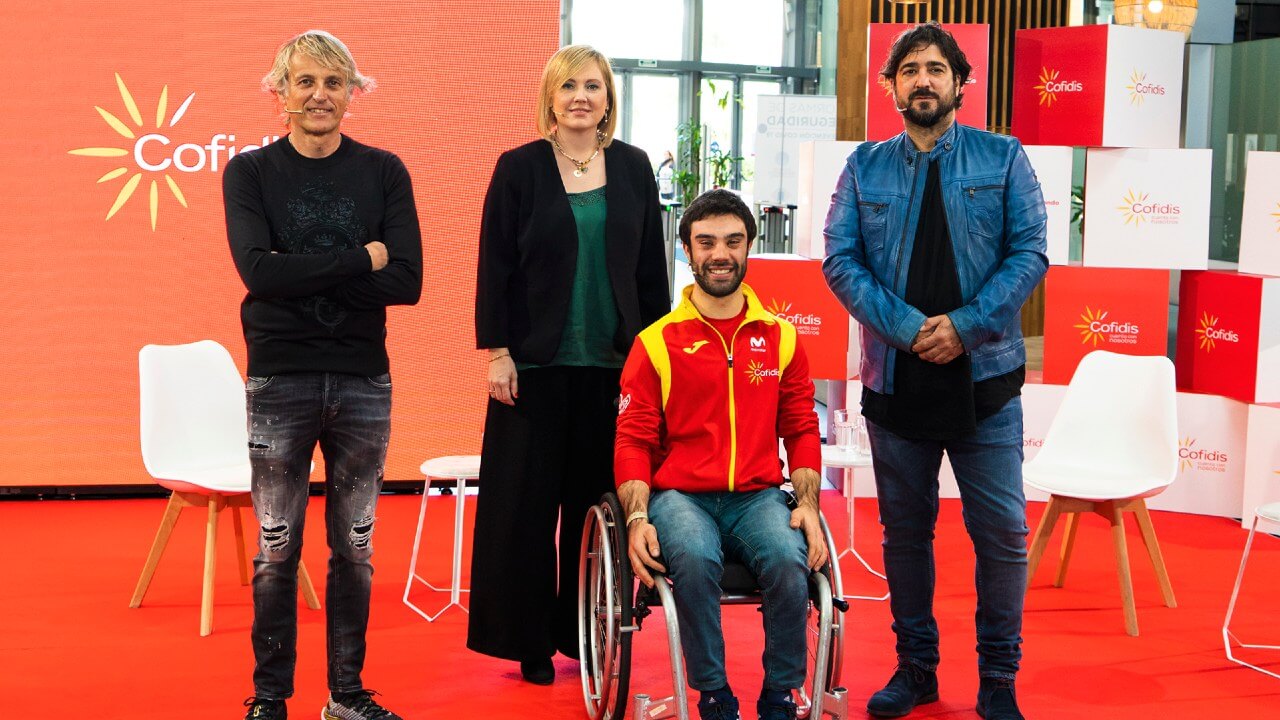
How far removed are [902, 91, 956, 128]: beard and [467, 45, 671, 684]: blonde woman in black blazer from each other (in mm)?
666

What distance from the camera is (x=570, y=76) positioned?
125 inches

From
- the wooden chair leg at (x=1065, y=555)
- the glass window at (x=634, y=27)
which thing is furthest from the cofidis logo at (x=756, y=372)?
the glass window at (x=634, y=27)

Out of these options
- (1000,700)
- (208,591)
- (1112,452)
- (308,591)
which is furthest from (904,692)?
(208,591)

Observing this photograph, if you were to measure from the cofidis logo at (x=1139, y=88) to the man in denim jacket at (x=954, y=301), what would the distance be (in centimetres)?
273

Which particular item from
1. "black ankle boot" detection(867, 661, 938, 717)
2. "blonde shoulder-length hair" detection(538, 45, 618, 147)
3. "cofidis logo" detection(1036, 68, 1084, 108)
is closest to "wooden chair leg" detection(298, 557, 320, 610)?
"blonde shoulder-length hair" detection(538, 45, 618, 147)

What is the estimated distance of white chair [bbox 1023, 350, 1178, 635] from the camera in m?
4.21

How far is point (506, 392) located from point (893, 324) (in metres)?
0.98

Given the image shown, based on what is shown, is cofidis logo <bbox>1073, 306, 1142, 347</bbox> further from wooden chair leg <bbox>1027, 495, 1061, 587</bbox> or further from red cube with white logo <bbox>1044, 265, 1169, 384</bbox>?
wooden chair leg <bbox>1027, 495, 1061, 587</bbox>

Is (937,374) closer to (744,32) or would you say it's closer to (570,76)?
(570,76)

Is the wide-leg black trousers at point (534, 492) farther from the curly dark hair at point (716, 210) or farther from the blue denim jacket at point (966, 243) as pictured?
the blue denim jacket at point (966, 243)

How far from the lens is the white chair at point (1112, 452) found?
13.8 feet

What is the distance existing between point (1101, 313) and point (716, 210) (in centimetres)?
329

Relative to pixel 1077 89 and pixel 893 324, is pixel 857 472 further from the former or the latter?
pixel 893 324

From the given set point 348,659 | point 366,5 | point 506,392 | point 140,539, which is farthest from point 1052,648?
point 366,5
